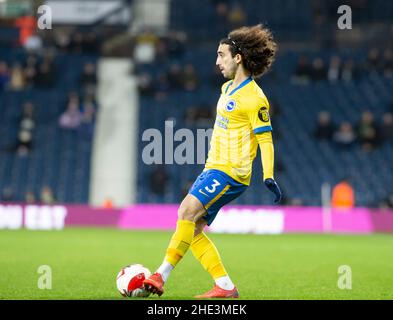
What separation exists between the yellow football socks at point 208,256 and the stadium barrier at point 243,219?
1372 centimetres

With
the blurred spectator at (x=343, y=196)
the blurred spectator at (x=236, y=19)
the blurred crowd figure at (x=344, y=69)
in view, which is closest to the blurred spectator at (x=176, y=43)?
the blurred spectator at (x=236, y=19)

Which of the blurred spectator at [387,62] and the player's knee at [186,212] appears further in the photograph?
the blurred spectator at [387,62]

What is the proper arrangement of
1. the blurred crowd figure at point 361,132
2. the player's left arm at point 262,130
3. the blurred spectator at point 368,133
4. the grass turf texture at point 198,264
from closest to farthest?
the player's left arm at point 262,130 → the grass turf texture at point 198,264 → the blurred spectator at point 368,133 → the blurred crowd figure at point 361,132

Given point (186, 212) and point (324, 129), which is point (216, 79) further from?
point (186, 212)

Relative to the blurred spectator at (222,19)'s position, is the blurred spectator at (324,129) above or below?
below

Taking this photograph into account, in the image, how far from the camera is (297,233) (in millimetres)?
21609

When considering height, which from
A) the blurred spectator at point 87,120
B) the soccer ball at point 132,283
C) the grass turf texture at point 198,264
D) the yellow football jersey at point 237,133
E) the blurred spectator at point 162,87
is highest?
the blurred spectator at point 162,87

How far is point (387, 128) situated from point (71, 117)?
9.88 meters

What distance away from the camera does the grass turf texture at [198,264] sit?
855cm

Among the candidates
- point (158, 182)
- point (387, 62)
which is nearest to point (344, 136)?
point (387, 62)

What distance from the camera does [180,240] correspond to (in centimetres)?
766

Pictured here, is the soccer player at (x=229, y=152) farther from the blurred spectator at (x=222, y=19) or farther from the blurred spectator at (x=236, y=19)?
the blurred spectator at (x=222, y=19)
